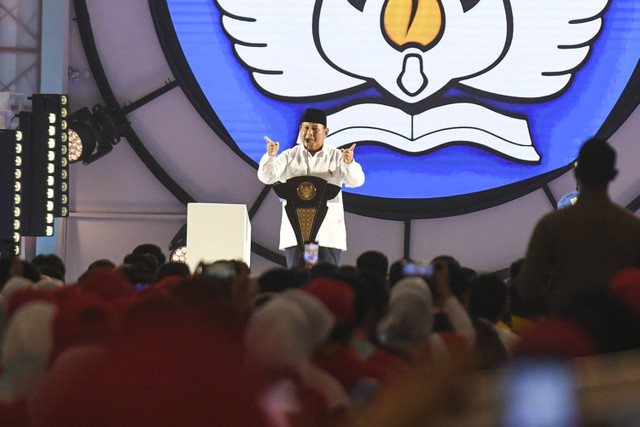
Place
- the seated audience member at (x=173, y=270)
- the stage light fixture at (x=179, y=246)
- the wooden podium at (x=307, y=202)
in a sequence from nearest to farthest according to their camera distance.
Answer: the seated audience member at (x=173, y=270) → the wooden podium at (x=307, y=202) → the stage light fixture at (x=179, y=246)

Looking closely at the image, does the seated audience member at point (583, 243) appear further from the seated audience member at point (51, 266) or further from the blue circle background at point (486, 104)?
the blue circle background at point (486, 104)

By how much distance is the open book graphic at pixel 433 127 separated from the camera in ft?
22.6

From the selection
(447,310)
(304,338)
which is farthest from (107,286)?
(304,338)

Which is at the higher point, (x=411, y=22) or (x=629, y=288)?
(x=411, y=22)

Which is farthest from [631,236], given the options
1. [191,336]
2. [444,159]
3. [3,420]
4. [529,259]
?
[444,159]

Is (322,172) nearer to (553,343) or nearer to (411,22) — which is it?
(411,22)

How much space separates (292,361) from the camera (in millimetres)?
890

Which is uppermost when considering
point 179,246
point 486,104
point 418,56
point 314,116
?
point 418,56

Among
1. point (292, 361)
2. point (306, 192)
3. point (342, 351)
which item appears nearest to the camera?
point (292, 361)

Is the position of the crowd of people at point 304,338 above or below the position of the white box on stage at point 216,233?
above

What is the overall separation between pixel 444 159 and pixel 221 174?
1.74m

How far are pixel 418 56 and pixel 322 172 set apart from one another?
2.13 meters

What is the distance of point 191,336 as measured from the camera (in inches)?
21.4

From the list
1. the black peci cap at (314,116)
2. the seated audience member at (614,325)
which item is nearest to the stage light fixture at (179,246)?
the black peci cap at (314,116)
